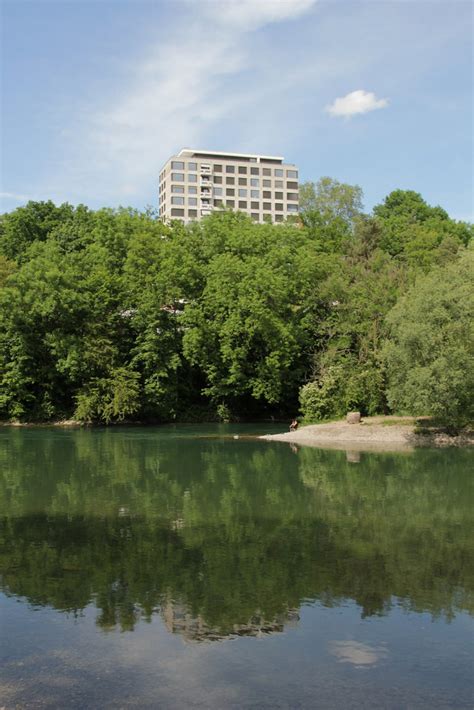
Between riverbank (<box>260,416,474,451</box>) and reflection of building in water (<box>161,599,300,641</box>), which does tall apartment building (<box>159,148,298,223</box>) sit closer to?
riverbank (<box>260,416,474,451</box>)

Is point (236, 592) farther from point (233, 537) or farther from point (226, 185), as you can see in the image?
point (226, 185)

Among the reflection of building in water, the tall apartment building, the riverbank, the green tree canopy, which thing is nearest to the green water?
the reflection of building in water

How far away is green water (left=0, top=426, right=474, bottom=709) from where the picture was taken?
9.73 m

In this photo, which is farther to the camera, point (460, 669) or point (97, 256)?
point (97, 256)

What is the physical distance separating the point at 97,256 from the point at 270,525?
41.4 metres

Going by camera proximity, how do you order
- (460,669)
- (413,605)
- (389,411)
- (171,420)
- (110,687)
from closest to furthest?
(110,687)
(460,669)
(413,605)
(389,411)
(171,420)

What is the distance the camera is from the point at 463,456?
34.4 m

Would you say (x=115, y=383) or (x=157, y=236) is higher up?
(x=157, y=236)

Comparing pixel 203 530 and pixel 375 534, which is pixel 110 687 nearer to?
pixel 203 530

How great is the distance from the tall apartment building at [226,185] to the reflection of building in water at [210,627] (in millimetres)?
126595

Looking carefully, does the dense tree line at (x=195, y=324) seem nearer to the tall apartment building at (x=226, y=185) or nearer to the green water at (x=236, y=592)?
the green water at (x=236, y=592)

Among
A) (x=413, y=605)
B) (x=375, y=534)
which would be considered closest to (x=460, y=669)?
(x=413, y=605)

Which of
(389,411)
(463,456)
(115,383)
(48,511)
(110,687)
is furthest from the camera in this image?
(115,383)

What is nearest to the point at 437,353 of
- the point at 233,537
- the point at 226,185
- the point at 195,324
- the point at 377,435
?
the point at 377,435
